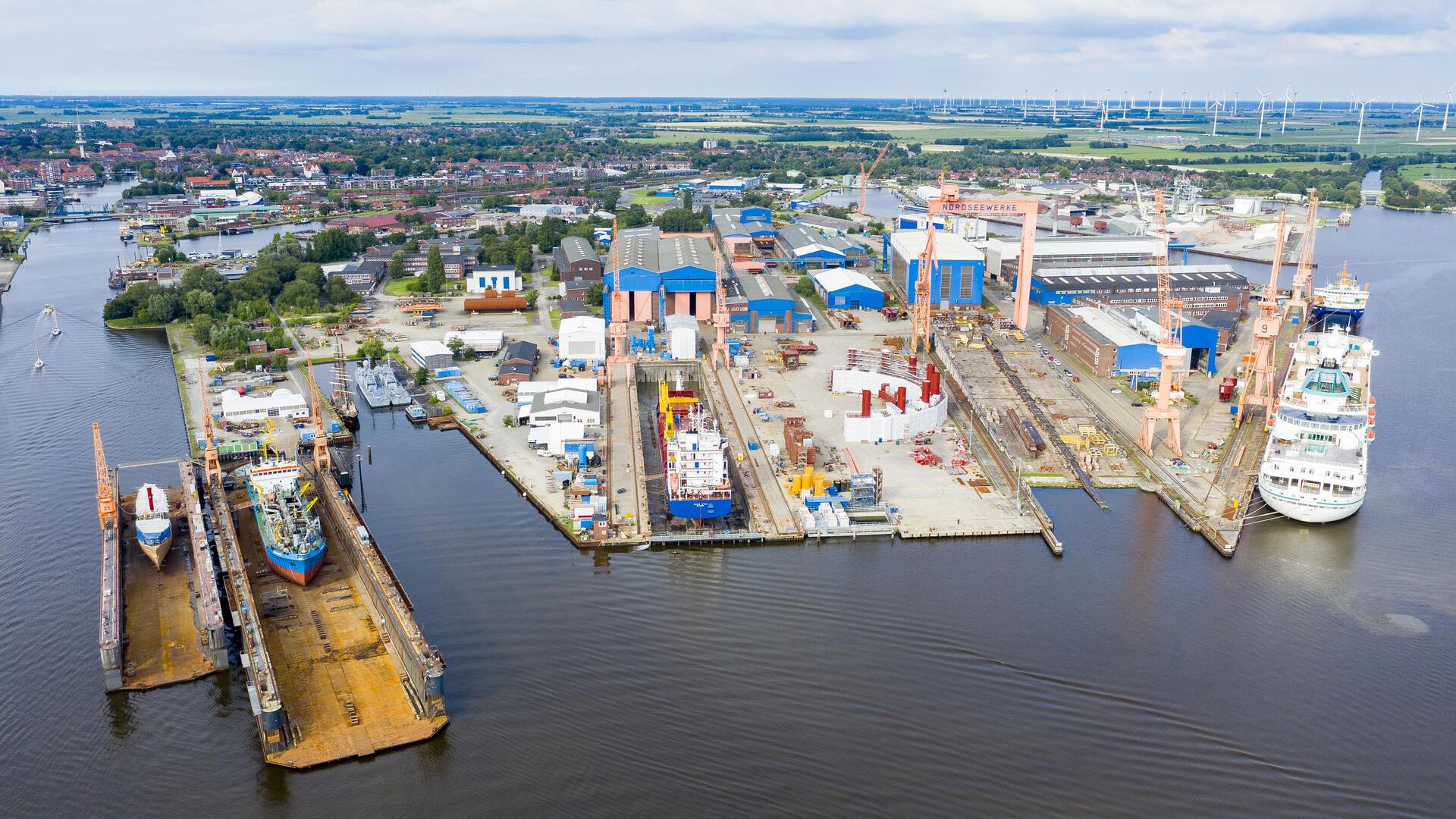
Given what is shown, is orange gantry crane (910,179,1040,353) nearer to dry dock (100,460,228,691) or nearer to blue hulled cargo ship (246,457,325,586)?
blue hulled cargo ship (246,457,325,586)

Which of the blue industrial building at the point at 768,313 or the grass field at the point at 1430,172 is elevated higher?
the grass field at the point at 1430,172

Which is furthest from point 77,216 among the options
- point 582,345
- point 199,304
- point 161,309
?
point 582,345

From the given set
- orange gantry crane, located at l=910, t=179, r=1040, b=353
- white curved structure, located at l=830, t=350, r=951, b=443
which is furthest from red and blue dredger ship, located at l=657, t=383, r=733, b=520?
orange gantry crane, located at l=910, t=179, r=1040, b=353

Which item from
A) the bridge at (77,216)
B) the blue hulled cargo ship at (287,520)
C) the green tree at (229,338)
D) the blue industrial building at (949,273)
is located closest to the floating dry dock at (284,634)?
the blue hulled cargo ship at (287,520)

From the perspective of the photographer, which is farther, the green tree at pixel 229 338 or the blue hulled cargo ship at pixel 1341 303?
the blue hulled cargo ship at pixel 1341 303

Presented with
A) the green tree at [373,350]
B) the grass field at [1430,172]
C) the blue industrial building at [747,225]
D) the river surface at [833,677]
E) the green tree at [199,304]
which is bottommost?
the river surface at [833,677]

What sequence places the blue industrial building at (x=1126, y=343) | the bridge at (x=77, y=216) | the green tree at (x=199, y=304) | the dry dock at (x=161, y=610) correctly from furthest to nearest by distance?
the bridge at (x=77, y=216) → the green tree at (x=199, y=304) → the blue industrial building at (x=1126, y=343) → the dry dock at (x=161, y=610)

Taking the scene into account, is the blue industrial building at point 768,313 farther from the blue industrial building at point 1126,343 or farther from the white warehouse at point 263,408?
the white warehouse at point 263,408
